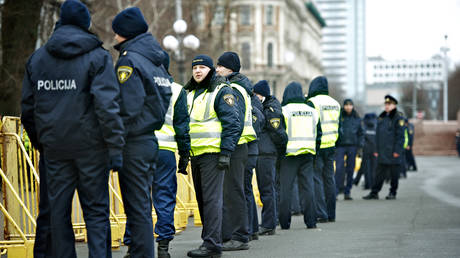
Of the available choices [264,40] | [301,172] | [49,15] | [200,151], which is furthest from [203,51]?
[264,40]

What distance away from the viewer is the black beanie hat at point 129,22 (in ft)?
23.3

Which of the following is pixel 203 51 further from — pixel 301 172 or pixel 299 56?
pixel 299 56

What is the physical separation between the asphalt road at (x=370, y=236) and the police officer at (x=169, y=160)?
620 mm

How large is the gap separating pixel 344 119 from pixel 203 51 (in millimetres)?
21293

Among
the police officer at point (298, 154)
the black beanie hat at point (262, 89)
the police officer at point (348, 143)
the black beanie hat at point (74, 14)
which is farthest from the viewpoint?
the police officer at point (348, 143)

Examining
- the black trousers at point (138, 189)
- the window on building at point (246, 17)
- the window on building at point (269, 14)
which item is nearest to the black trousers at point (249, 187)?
the black trousers at point (138, 189)

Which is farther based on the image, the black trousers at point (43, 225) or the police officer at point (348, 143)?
the police officer at point (348, 143)

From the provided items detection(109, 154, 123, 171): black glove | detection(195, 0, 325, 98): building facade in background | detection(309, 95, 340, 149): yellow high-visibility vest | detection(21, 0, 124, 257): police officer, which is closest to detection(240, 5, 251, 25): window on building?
detection(195, 0, 325, 98): building facade in background

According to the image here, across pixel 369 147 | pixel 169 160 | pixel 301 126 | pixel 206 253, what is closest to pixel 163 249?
pixel 206 253

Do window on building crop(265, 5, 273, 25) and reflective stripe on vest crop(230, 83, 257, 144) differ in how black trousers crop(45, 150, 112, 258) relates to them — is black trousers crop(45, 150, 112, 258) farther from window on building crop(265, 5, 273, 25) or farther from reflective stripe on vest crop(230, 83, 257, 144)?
window on building crop(265, 5, 273, 25)

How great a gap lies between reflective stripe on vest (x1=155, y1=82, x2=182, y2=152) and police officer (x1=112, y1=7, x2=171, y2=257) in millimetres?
1436

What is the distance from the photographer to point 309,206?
11.8 meters

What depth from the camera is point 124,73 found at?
22.5 feet

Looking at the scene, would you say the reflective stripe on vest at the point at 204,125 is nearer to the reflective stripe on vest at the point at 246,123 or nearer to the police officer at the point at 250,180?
the reflective stripe on vest at the point at 246,123
